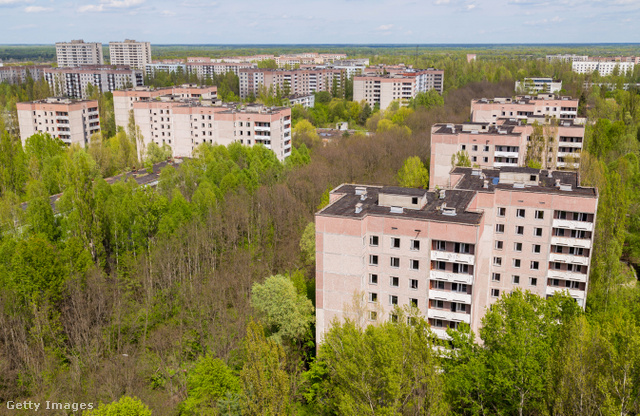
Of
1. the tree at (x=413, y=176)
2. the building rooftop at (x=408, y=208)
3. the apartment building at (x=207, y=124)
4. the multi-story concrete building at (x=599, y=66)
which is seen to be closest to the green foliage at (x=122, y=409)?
the building rooftop at (x=408, y=208)

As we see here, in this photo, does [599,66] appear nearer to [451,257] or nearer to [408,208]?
[408,208]

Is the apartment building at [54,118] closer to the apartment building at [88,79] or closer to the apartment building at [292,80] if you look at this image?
the apartment building at [88,79]

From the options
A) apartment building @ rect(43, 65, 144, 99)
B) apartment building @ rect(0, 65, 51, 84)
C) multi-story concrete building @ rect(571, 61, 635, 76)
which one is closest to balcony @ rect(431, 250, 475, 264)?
apartment building @ rect(43, 65, 144, 99)

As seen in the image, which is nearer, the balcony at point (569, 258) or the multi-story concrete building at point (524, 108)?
the balcony at point (569, 258)

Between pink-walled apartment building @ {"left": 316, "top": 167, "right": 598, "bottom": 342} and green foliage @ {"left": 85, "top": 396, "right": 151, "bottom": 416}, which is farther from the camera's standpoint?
pink-walled apartment building @ {"left": 316, "top": 167, "right": 598, "bottom": 342}

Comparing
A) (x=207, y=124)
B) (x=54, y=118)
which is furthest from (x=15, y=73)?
(x=207, y=124)

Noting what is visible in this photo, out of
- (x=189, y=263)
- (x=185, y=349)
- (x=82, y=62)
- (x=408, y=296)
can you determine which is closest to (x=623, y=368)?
(x=408, y=296)

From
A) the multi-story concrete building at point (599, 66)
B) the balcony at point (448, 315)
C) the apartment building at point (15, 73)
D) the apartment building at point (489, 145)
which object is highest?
the multi-story concrete building at point (599, 66)

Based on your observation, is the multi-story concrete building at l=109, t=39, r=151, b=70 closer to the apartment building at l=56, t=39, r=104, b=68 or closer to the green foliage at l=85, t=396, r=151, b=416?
the apartment building at l=56, t=39, r=104, b=68
